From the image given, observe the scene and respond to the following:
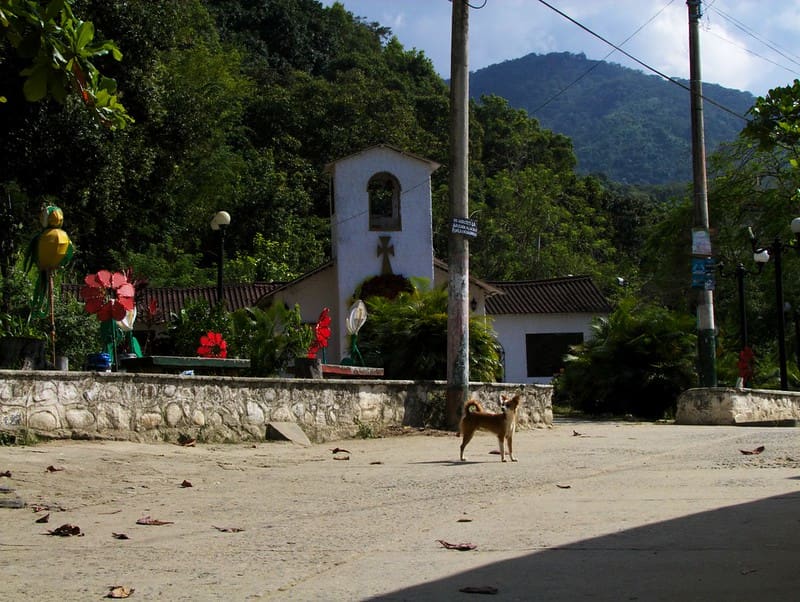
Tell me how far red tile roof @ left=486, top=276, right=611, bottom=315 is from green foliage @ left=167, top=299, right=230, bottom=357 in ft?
60.1

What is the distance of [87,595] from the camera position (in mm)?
5188

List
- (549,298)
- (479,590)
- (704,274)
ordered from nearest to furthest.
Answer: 1. (479,590)
2. (704,274)
3. (549,298)

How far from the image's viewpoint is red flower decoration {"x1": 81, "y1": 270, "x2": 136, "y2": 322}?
48.4ft

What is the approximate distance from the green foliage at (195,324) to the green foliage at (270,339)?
41cm

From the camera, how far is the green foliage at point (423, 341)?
16.4m

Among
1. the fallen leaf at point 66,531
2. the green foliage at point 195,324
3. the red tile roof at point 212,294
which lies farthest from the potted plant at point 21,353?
the red tile roof at point 212,294

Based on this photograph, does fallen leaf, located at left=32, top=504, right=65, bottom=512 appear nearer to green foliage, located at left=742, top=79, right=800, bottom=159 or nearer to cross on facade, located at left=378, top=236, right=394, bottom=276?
green foliage, located at left=742, top=79, right=800, bottom=159

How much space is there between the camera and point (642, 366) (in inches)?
910

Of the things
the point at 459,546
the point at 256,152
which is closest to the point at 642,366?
the point at 459,546

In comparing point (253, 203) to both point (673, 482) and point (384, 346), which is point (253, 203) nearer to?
point (384, 346)

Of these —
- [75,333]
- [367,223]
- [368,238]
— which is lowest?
[75,333]

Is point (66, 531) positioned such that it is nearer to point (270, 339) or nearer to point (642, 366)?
point (270, 339)

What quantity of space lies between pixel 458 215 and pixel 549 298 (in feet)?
79.2

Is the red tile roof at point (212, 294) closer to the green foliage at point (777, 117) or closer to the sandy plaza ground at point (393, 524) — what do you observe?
the sandy plaza ground at point (393, 524)
